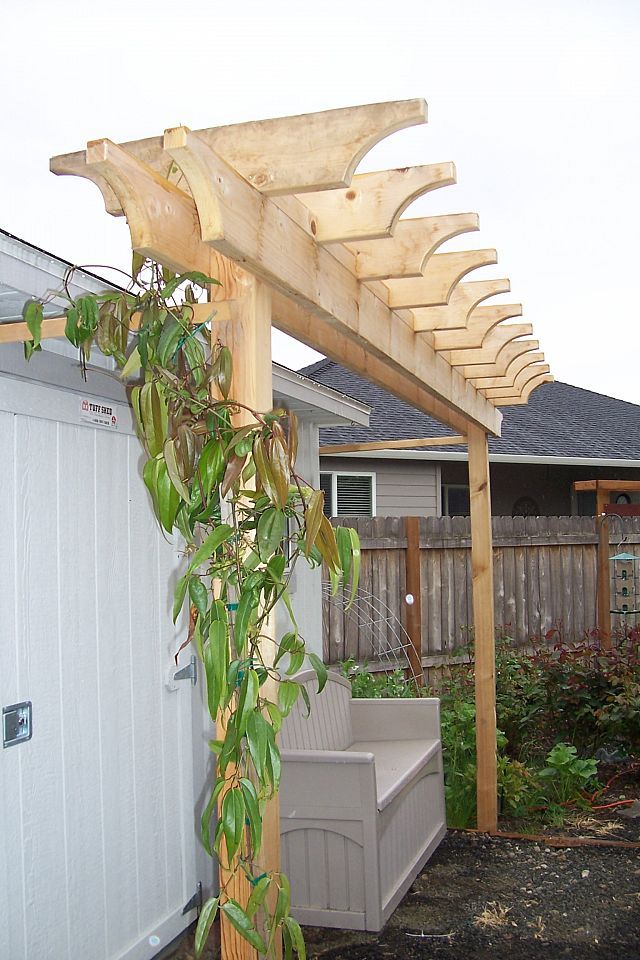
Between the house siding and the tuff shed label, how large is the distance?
6.76 m

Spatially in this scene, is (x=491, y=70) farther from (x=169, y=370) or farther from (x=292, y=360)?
(x=292, y=360)

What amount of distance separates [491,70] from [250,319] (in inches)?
267

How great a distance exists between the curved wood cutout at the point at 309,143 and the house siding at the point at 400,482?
814 centimetres

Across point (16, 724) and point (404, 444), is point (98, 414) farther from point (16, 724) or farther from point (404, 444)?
point (404, 444)

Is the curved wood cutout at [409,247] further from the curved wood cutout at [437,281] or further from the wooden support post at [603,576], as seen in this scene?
the wooden support post at [603,576]

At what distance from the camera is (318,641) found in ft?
18.5

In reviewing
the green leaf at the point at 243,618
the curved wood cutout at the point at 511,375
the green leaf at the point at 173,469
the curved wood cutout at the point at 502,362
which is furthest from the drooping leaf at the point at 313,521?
the curved wood cutout at the point at 511,375

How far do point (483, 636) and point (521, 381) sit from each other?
1470mm

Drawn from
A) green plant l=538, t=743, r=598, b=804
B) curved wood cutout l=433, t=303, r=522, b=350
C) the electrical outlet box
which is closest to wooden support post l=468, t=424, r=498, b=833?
green plant l=538, t=743, r=598, b=804

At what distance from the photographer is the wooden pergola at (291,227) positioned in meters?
1.81

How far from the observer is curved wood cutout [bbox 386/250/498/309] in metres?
2.98

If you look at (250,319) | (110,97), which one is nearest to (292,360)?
(110,97)

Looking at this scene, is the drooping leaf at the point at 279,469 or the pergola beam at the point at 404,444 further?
the pergola beam at the point at 404,444

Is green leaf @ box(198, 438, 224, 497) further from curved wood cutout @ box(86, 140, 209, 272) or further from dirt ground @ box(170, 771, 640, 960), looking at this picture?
dirt ground @ box(170, 771, 640, 960)
